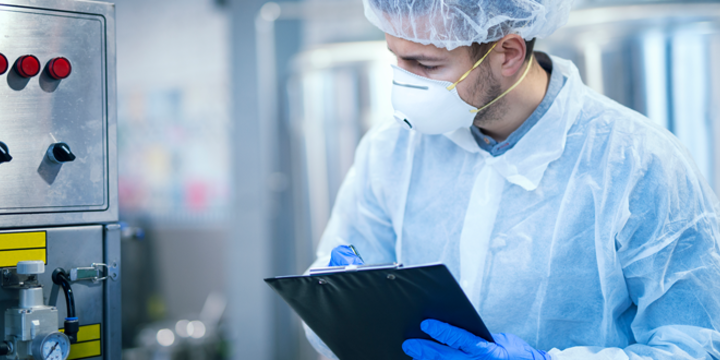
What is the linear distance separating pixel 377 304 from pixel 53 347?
1.56ft

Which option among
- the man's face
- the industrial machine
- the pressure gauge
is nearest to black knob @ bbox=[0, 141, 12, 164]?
the industrial machine

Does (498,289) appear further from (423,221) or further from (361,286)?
(361,286)

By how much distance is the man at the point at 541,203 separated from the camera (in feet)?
2.81

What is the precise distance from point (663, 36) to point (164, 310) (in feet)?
8.03

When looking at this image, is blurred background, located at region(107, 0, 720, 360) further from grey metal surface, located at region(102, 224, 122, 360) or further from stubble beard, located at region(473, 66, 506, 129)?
grey metal surface, located at region(102, 224, 122, 360)

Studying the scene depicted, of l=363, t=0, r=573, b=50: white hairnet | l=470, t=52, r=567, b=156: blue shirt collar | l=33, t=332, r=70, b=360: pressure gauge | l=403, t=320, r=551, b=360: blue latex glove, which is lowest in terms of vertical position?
l=403, t=320, r=551, b=360: blue latex glove

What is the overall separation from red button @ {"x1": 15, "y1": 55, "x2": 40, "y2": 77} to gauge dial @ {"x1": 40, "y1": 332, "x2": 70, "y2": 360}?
0.39 m

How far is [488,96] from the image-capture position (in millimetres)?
988

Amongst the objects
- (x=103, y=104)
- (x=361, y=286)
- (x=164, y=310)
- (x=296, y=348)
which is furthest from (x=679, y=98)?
(x=164, y=310)

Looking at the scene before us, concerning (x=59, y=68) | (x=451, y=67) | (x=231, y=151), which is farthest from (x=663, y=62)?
(x=231, y=151)

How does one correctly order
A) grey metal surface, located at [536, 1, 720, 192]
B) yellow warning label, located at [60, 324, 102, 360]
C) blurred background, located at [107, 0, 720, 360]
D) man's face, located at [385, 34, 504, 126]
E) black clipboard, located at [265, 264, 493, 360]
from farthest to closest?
blurred background, located at [107, 0, 720, 360] < grey metal surface, located at [536, 1, 720, 192] < man's face, located at [385, 34, 504, 126] < yellow warning label, located at [60, 324, 102, 360] < black clipboard, located at [265, 264, 493, 360]

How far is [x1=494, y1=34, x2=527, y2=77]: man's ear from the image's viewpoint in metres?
0.97

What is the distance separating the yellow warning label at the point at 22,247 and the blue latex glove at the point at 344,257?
0.48 meters

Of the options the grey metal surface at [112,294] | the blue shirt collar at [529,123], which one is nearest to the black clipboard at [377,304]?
the grey metal surface at [112,294]
